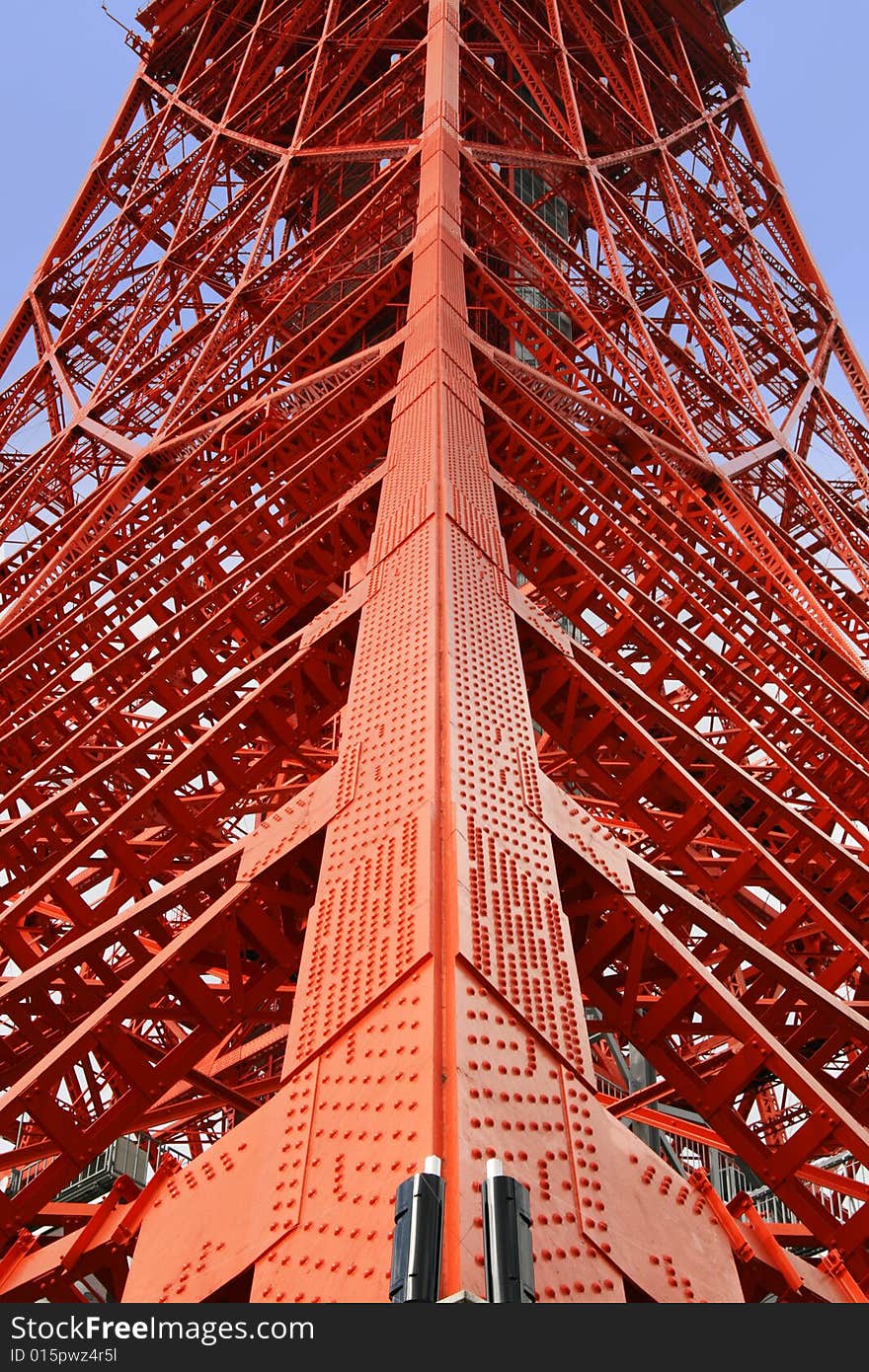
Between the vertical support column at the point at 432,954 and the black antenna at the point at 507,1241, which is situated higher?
the vertical support column at the point at 432,954

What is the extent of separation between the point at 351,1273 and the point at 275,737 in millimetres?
4518

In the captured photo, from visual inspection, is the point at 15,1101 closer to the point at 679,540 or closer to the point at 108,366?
the point at 679,540

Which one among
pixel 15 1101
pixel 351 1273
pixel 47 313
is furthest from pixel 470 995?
pixel 47 313

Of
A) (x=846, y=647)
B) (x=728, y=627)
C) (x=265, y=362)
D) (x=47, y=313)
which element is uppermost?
(x=47, y=313)

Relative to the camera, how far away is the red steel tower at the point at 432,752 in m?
3.83

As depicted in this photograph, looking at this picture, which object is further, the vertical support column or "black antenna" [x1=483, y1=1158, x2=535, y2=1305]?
the vertical support column

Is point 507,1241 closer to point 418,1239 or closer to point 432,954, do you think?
point 418,1239

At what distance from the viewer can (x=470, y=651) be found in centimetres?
612

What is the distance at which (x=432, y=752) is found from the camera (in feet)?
16.6

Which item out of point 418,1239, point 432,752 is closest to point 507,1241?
point 418,1239

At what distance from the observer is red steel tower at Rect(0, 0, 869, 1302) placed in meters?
3.83

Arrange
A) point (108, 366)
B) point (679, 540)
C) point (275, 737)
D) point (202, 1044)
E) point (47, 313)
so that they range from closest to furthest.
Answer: point (202, 1044) → point (275, 737) → point (679, 540) → point (108, 366) → point (47, 313)

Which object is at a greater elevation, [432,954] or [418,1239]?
[432,954]

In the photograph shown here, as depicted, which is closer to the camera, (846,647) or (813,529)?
(846,647)
